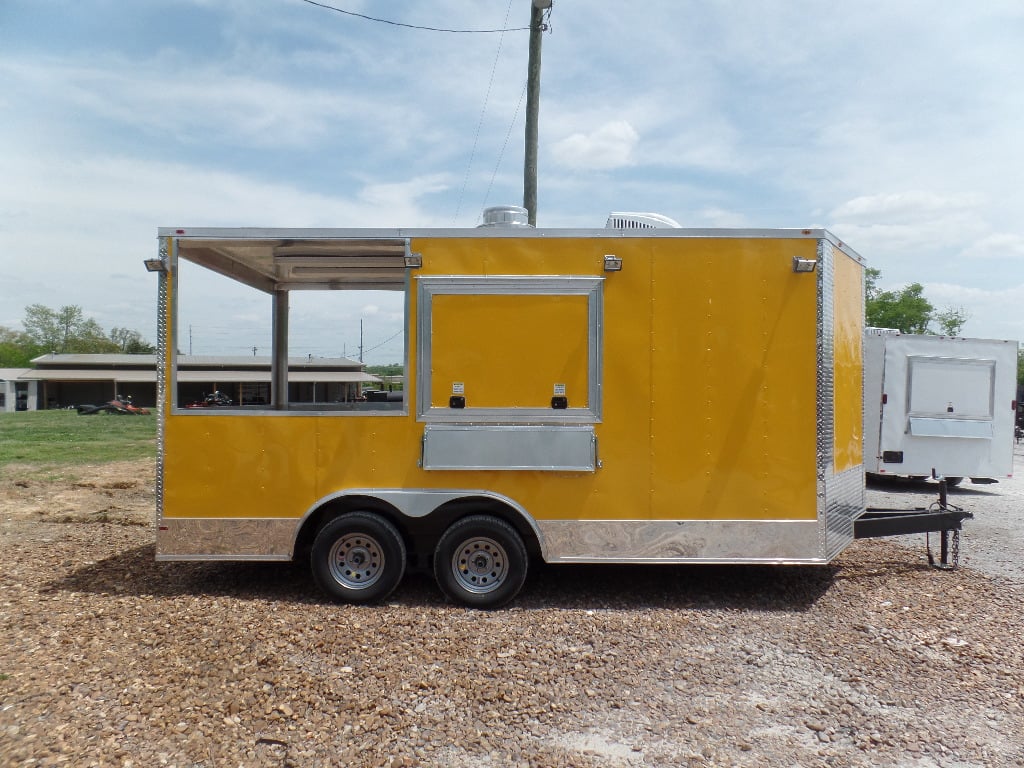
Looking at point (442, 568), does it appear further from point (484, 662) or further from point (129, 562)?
point (129, 562)

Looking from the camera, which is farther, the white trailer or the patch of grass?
the patch of grass

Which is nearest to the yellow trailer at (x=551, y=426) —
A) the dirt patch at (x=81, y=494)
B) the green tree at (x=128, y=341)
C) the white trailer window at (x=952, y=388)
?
the dirt patch at (x=81, y=494)

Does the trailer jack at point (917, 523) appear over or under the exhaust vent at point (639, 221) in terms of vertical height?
under

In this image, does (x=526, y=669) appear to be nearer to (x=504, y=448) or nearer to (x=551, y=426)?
(x=504, y=448)

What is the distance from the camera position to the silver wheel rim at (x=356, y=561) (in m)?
5.38

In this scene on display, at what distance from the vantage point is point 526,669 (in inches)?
167

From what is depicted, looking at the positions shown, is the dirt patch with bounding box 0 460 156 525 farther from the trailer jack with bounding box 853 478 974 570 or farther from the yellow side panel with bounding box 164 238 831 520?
the trailer jack with bounding box 853 478 974 570

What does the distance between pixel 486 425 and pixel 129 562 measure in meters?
3.84

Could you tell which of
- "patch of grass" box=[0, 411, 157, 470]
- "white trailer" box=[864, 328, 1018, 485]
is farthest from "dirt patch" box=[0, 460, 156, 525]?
"white trailer" box=[864, 328, 1018, 485]

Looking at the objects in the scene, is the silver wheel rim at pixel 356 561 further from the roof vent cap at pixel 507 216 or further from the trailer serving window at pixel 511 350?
the roof vent cap at pixel 507 216

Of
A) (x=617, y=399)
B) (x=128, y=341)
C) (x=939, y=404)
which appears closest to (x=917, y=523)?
(x=617, y=399)

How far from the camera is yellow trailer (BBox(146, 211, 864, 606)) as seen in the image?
208 inches

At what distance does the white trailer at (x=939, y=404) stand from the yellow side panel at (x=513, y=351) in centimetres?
720

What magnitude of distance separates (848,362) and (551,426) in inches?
106
